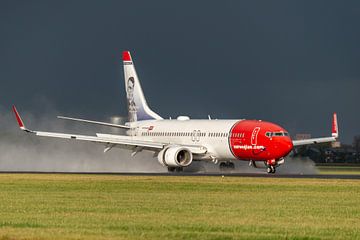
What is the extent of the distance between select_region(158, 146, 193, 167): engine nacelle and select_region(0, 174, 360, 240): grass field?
24264 mm

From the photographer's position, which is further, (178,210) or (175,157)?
(175,157)

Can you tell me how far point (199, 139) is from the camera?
9069 centimetres

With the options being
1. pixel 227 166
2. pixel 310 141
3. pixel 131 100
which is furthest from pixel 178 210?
pixel 131 100

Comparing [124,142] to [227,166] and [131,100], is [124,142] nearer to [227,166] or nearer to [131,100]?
[227,166]

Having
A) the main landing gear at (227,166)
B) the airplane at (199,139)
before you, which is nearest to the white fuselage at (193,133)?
the airplane at (199,139)

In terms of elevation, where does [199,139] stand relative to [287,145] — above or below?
above

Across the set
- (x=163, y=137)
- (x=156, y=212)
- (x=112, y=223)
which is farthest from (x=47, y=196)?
(x=163, y=137)

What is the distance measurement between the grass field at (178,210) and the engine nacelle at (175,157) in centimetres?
2426

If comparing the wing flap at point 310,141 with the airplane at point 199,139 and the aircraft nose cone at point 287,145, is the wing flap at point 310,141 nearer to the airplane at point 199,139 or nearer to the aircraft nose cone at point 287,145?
the airplane at point 199,139

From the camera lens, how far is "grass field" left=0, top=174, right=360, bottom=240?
3284 centimetres

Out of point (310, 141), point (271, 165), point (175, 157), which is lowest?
point (271, 165)

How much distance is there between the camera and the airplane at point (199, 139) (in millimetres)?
84000

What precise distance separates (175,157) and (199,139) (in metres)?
4.23

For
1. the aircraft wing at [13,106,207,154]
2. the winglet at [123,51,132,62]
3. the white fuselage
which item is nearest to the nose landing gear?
the white fuselage
